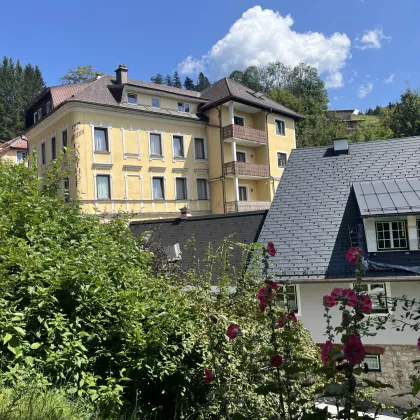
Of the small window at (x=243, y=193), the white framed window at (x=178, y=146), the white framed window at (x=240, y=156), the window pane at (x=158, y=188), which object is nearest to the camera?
the window pane at (x=158, y=188)

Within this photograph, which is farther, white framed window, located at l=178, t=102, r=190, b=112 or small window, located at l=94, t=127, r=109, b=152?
white framed window, located at l=178, t=102, r=190, b=112

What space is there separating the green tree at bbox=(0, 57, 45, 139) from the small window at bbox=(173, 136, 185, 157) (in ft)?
168

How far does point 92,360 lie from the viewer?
424 cm

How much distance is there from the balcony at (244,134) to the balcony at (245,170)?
1.91 meters

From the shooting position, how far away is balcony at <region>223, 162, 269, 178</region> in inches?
1181

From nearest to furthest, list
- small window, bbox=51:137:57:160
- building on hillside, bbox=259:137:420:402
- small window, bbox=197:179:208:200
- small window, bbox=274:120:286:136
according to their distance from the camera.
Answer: building on hillside, bbox=259:137:420:402, small window, bbox=51:137:57:160, small window, bbox=197:179:208:200, small window, bbox=274:120:286:136

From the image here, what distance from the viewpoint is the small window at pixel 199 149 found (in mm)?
31188

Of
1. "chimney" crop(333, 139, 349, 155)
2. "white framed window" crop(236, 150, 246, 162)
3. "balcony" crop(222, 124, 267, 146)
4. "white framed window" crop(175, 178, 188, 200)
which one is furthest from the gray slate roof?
"white framed window" crop(236, 150, 246, 162)

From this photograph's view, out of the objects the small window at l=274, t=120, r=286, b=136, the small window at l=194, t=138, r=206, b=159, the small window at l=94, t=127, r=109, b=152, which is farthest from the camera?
the small window at l=274, t=120, r=286, b=136

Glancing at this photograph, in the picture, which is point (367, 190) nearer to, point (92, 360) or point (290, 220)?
point (290, 220)

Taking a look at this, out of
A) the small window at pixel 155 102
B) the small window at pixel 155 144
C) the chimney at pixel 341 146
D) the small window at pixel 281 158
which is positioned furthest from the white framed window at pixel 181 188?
the chimney at pixel 341 146

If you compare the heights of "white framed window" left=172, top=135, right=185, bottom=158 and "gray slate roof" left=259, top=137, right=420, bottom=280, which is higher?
"white framed window" left=172, top=135, right=185, bottom=158

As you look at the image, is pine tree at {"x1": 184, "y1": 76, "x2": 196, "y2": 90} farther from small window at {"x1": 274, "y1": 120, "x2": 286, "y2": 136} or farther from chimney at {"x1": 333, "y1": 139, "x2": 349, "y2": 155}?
chimney at {"x1": 333, "y1": 139, "x2": 349, "y2": 155}

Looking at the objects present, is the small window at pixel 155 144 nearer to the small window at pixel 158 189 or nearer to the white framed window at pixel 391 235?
the small window at pixel 158 189
